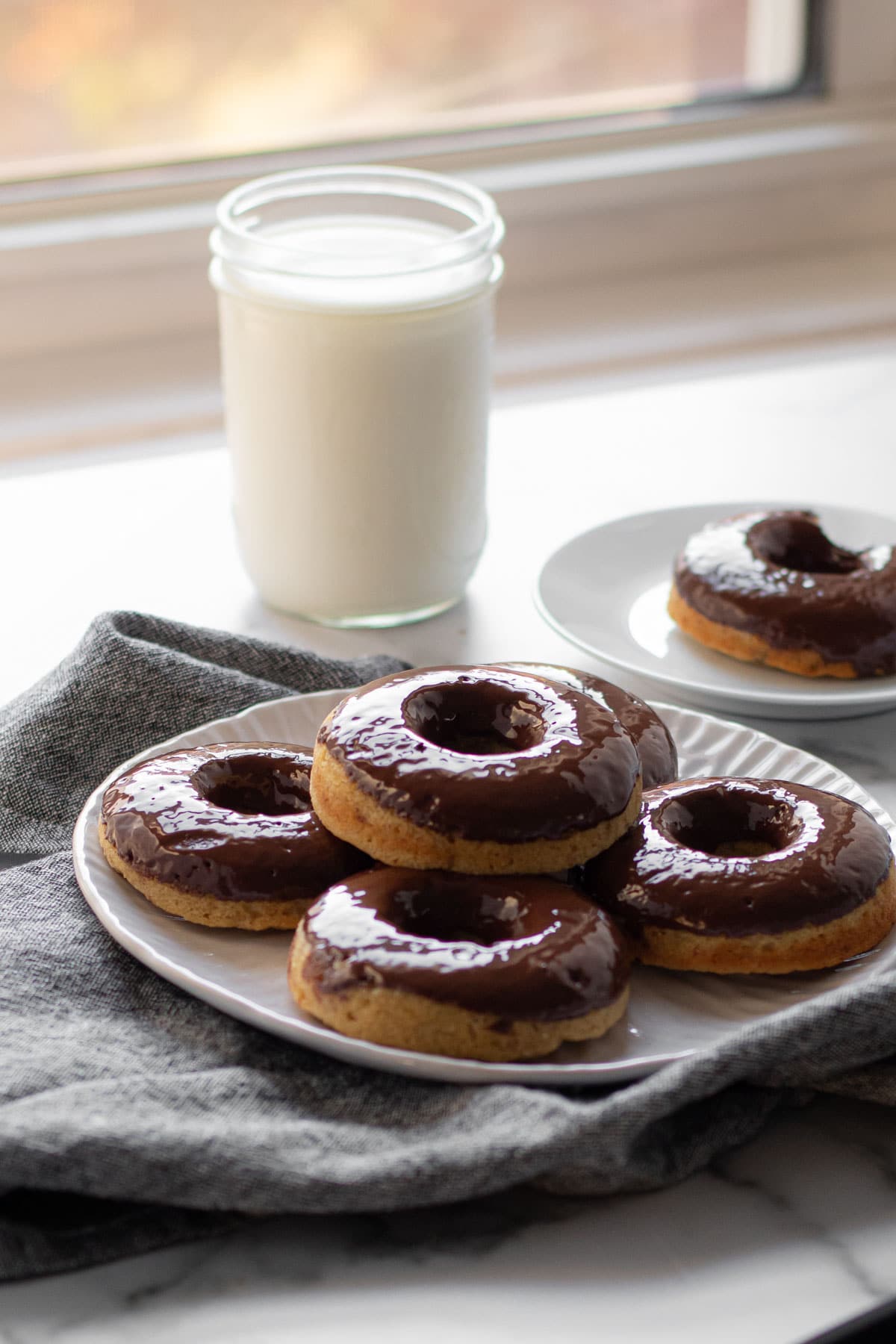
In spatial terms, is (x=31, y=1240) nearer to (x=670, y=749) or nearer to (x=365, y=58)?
(x=670, y=749)

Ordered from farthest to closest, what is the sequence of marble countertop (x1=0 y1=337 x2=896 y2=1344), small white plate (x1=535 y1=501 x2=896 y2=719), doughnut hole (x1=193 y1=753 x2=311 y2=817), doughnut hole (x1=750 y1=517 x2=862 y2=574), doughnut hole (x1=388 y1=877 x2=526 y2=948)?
doughnut hole (x1=750 y1=517 x2=862 y2=574) → small white plate (x1=535 y1=501 x2=896 y2=719) → doughnut hole (x1=193 y1=753 x2=311 y2=817) → doughnut hole (x1=388 y1=877 x2=526 y2=948) → marble countertop (x1=0 y1=337 x2=896 y2=1344)

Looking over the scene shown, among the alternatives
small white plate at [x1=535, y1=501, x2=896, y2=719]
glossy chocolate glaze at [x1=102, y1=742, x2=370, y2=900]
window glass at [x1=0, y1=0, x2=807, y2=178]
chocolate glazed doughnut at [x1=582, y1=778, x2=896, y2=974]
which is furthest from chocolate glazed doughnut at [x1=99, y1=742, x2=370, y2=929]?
window glass at [x1=0, y1=0, x2=807, y2=178]

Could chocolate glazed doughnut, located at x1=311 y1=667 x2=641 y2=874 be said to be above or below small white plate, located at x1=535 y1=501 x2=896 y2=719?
above

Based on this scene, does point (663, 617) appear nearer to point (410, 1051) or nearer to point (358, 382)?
point (358, 382)

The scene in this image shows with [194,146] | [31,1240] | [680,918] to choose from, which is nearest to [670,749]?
[680,918]

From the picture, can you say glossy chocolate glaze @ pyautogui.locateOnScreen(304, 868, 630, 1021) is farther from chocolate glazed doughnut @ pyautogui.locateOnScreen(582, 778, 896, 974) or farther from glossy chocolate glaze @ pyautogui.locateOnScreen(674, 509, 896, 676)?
glossy chocolate glaze @ pyautogui.locateOnScreen(674, 509, 896, 676)

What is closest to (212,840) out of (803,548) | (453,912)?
(453,912)

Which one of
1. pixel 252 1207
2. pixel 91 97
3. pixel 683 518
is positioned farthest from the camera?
pixel 91 97

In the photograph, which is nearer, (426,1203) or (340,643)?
(426,1203)
